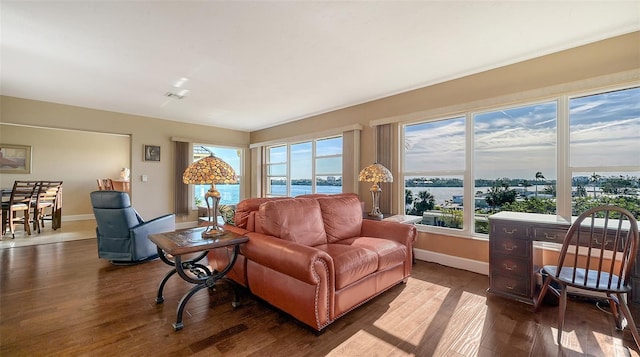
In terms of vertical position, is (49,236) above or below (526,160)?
below

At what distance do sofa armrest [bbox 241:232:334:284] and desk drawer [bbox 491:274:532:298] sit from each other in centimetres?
185

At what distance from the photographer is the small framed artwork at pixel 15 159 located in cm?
616

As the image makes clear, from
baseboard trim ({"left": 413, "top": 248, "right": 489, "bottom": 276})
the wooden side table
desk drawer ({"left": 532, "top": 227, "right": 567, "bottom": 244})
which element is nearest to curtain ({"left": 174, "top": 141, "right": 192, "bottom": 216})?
the wooden side table

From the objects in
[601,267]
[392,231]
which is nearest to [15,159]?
[392,231]

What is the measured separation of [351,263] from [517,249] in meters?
1.69

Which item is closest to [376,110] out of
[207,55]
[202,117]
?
[207,55]

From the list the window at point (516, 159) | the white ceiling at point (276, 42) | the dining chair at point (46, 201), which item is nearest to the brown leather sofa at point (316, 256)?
the window at point (516, 159)

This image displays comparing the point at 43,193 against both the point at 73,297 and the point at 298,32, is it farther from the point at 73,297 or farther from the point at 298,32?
the point at 298,32

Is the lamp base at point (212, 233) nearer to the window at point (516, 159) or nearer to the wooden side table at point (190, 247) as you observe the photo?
the wooden side table at point (190, 247)

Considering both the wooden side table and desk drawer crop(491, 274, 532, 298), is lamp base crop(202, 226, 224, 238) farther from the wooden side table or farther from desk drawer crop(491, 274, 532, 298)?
desk drawer crop(491, 274, 532, 298)

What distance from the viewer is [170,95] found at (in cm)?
420

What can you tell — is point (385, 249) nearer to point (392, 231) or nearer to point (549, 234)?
point (392, 231)

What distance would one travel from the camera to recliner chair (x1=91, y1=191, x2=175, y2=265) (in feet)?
11.2

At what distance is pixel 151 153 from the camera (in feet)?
18.3
